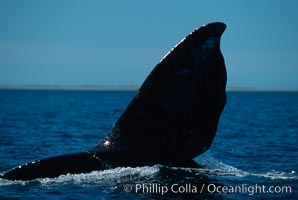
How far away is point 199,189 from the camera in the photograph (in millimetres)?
9531

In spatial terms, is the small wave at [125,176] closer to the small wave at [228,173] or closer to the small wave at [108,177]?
the small wave at [108,177]

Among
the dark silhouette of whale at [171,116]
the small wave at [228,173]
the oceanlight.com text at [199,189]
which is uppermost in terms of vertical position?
the dark silhouette of whale at [171,116]

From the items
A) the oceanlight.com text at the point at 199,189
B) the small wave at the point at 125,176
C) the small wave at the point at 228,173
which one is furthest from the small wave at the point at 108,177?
the small wave at the point at 228,173

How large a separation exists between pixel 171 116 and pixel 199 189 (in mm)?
1418

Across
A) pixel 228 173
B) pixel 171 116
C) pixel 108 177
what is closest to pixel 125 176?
pixel 108 177

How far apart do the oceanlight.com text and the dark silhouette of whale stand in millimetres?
435

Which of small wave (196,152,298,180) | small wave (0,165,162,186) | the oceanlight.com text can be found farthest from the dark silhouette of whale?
small wave (196,152,298,180)

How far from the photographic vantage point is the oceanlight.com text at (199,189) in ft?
30.7

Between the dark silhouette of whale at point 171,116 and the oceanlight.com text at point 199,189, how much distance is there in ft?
1.43

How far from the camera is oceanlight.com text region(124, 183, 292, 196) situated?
937cm

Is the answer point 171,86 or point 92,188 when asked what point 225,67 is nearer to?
point 171,86

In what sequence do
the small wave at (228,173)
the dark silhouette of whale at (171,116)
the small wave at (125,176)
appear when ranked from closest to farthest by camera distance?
the dark silhouette of whale at (171,116) → the small wave at (125,176) → the small wave at (228,173)

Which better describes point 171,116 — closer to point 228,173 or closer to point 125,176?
point 125,176

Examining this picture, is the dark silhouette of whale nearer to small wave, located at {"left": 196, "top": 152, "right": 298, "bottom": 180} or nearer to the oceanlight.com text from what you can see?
the oceanlight.com text
